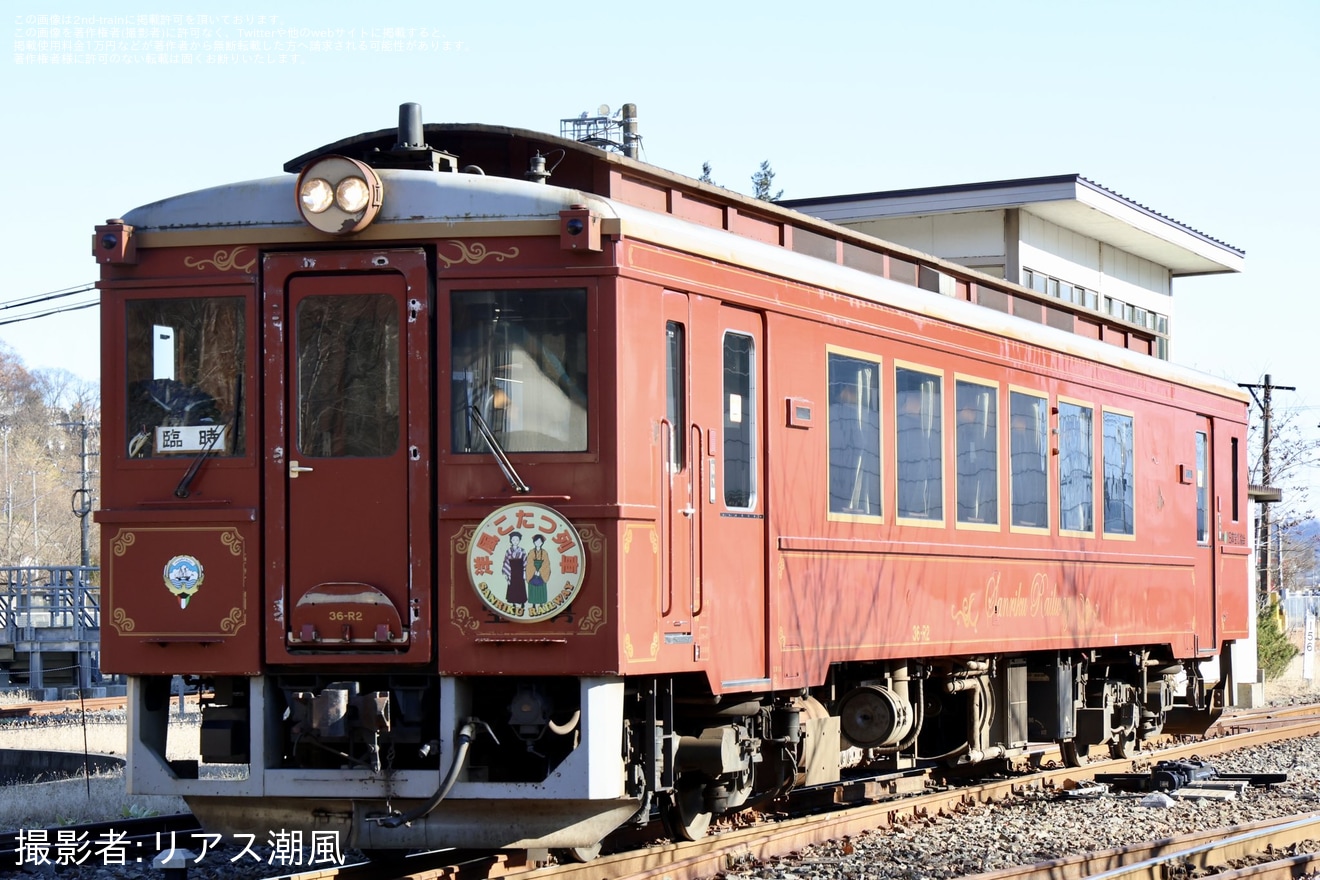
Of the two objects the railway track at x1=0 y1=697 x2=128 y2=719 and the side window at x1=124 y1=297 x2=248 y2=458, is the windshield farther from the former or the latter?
the railway track at x1=0 y1=697 x2=128 y2=719

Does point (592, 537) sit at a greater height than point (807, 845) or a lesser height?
greater

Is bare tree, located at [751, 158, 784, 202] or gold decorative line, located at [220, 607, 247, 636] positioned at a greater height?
bare tree, located at [751, 158, 784, 202]

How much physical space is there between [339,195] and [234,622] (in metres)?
2.00

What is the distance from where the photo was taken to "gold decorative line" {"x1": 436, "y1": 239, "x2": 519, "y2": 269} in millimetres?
7883

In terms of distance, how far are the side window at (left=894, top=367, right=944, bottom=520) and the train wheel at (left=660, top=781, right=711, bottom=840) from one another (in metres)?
2.15

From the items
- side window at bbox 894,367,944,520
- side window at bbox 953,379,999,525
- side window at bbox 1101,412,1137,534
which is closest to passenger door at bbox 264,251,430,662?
side window at bbox 894,367,944,520

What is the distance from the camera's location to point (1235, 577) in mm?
15828

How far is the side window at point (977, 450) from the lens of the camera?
428 inches

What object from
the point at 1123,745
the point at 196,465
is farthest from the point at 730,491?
the point at 1123,745

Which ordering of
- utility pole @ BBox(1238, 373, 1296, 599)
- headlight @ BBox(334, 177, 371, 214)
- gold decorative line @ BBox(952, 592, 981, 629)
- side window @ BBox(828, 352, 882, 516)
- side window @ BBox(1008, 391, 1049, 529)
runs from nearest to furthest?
headlight @ BBox(334, 177, 371, 214)
side window @ BBox(828, 352, 882, 516)
gold decorative line @ BBox(952, 592, 981, 629)
side window @ BBox(1008, 391, 1049, 529)
utility pole @ BBox(1238, 373, 1296, 599)

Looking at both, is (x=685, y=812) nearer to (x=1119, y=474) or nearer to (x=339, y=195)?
(x=339, y=195)

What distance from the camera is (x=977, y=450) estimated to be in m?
11.1

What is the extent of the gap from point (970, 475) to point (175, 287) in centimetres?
519

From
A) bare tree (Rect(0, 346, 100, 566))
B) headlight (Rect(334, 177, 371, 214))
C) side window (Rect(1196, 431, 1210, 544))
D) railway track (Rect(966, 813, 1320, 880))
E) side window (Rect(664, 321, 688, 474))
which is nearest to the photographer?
headlight (Rect(334, 177, 371, 214))
